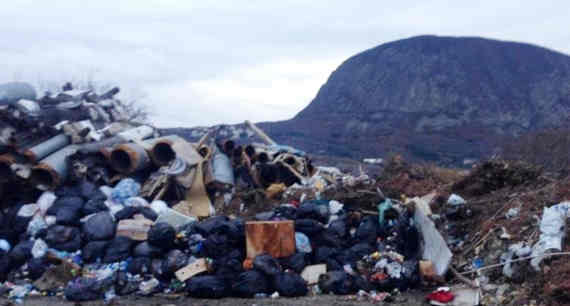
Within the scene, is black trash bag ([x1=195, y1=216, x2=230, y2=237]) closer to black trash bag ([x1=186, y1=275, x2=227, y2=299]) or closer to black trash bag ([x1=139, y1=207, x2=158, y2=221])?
black trash bag ([x1=186, y1=275, x2=227, y2=299])

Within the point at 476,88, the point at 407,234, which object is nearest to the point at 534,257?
the point at 407,234

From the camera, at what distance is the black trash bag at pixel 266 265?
5.04 meters

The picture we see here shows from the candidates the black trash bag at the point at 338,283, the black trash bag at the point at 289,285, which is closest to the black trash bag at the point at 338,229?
the black trash bag at the point at 338,283

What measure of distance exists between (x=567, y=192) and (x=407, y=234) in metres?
1.67

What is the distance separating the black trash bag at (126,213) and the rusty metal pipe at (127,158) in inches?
51.6

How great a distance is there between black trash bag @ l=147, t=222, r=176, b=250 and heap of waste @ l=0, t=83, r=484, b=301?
0.04 ft

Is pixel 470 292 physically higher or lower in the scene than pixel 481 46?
lower

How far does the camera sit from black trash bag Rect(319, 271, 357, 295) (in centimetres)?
498

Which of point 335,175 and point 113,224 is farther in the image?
point 335,175

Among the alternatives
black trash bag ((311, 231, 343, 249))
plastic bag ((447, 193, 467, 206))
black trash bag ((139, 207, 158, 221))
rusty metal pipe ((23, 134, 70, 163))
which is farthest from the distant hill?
black trash bag ((311, 231, 343, 249))

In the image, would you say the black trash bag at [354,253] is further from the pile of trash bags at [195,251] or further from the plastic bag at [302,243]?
the plastic bag at [302,243]

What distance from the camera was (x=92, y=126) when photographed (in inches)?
334

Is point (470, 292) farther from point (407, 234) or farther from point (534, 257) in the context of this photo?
point (407, 234)

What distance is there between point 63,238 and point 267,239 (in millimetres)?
2479
